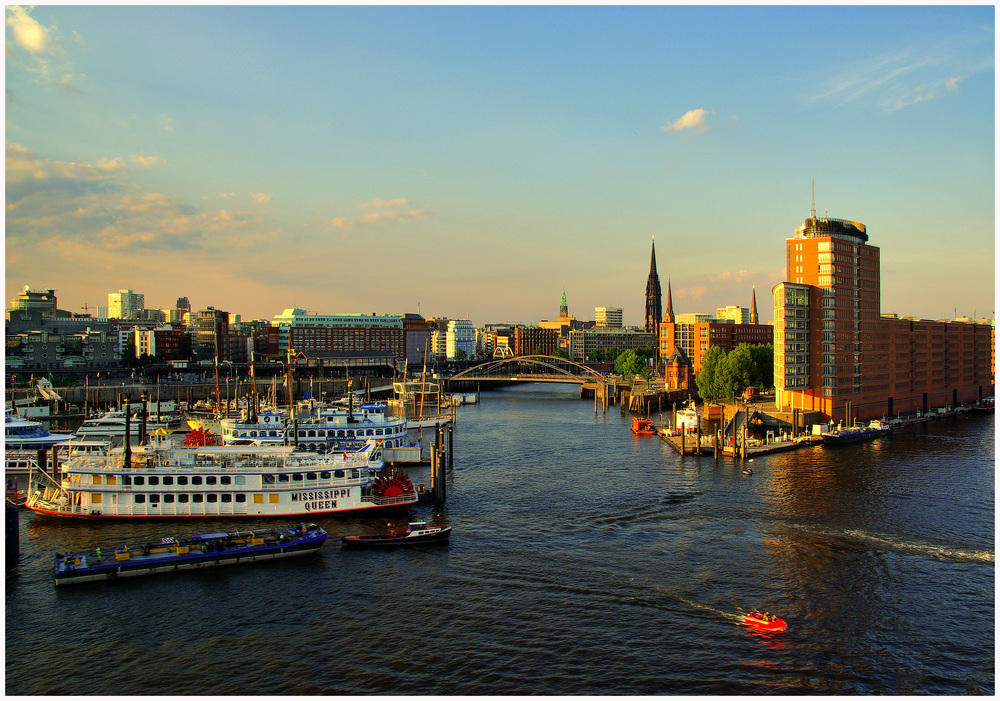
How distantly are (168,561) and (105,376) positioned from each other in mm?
144734

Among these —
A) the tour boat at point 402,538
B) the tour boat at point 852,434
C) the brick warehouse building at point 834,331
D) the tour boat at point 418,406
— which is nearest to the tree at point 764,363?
the brick warehouse building at point 834,331

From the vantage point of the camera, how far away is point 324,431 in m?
67.7

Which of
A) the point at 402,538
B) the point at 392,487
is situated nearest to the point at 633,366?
the point at 392,487

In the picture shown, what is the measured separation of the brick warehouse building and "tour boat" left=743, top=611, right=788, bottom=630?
2415 inches

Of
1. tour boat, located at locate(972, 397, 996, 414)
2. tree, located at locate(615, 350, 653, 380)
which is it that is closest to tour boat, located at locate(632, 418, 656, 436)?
tour boat, located at locate(972, 397, 996, 414)

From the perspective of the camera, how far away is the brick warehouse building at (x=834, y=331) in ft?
283

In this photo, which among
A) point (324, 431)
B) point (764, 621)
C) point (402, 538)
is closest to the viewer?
point (764, 621)

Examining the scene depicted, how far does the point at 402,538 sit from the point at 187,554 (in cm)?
1118

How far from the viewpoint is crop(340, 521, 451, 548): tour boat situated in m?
39.4

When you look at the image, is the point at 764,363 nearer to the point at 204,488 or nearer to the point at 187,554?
the point at 204,488

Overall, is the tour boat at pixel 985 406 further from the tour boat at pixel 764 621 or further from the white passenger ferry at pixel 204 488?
the white passenger ferry at pixel 204 488

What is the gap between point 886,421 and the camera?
91.1m

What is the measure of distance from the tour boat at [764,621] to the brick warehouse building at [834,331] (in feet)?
201

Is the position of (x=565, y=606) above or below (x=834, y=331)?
below
